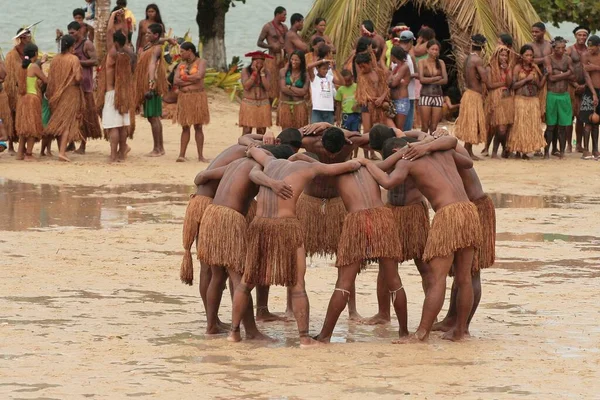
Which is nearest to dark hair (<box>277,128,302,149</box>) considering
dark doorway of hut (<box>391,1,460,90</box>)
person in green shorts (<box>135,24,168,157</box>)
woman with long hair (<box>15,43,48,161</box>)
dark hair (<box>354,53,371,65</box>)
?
dark hair (<box>354,53,371,65</box>)

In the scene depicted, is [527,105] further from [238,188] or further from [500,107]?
[238,188]

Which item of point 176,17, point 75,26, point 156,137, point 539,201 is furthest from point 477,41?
point 176,17

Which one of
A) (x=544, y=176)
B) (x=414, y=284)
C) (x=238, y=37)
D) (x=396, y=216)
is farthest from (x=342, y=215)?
(x=238, y=37)

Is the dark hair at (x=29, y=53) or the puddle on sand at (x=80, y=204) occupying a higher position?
the dark hair at (x=29, y=53)

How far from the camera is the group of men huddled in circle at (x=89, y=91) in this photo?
50.4 ft

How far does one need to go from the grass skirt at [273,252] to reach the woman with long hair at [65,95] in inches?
335

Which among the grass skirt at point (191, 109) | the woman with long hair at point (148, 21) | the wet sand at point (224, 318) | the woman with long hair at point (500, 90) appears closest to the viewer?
the wet sand at point (224, 318)

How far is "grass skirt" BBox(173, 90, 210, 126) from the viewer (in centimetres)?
1571

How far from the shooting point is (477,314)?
8289mm

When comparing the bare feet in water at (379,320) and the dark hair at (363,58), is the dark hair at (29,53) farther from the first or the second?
the bare feet in water at (379,320)

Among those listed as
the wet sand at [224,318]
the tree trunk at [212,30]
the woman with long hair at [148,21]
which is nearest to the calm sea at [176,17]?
the tree trunk at [212,30]

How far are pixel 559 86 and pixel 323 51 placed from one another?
317 centimetres

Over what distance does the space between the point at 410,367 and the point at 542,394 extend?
81 cm

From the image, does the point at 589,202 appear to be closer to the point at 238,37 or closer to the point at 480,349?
the point at 480,349
